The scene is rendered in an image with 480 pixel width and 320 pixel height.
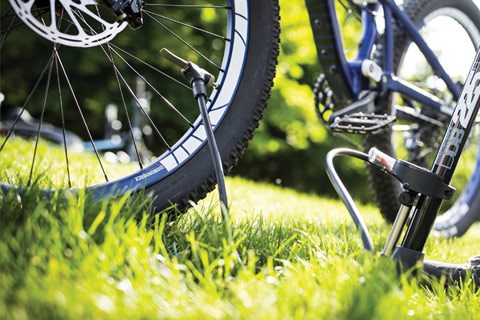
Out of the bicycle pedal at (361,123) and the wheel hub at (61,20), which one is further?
the bicycle pedal at (361,123)

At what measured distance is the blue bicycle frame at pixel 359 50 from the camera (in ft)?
8.16

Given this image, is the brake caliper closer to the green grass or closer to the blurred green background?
the green grass

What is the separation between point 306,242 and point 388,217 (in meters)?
1.37

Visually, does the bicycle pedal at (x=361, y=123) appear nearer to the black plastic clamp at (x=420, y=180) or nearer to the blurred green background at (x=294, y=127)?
the black plastic clamp at (x=420, y=180)

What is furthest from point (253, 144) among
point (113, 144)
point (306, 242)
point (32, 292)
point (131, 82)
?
point (32, 292)

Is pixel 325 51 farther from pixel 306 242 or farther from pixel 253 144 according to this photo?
pixel 253 144

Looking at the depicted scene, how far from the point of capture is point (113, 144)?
29.0ft

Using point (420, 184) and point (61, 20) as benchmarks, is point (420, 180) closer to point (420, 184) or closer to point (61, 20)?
point (420, 184)

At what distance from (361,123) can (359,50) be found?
41 centimetres

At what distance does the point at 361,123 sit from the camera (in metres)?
2.43

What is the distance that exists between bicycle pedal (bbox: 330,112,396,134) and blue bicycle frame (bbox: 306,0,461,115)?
5.4 inches

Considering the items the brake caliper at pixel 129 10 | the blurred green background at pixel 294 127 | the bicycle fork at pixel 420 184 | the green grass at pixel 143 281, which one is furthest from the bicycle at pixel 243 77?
the blurred green background at pixel 294 127

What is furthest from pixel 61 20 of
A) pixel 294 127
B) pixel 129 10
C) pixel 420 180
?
pixel 294 127

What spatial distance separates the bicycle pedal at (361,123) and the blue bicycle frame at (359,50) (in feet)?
0.45
